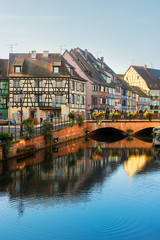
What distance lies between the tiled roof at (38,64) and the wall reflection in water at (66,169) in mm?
19858

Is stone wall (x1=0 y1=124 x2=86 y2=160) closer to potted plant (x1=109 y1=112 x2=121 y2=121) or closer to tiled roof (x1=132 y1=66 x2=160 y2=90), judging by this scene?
potted plant (x1=109 y1=112 x2=121 y2=121)

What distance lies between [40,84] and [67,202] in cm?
4168

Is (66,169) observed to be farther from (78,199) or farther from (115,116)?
(115,116)

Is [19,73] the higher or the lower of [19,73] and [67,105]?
the higher

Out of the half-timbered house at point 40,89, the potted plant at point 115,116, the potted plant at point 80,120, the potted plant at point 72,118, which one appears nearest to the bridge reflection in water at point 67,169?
the potted plant at point 72,118

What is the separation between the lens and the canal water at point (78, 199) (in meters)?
15.0


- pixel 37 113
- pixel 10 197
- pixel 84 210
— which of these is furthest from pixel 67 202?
pixel 37 113

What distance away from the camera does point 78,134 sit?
170 ft

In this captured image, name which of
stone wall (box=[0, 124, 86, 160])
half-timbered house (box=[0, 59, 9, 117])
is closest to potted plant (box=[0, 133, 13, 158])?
stone wall (box=[0, 124, 86, 160])

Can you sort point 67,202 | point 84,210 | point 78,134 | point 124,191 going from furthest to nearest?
1. point 78,134
2. point 124,191
3. point 67,202
4. point 84,210

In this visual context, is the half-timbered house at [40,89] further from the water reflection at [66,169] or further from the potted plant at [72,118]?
the water reflection at [66,169]

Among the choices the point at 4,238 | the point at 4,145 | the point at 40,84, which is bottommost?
the point at 4,238

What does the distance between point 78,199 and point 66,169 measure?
9.59 m

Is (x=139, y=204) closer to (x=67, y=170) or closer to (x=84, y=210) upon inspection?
(x=84, y=210)
